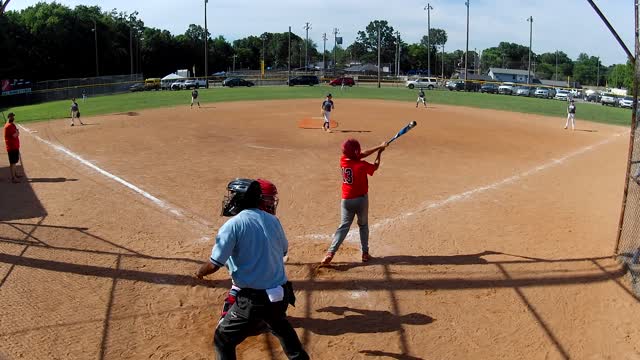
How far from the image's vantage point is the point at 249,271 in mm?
4375

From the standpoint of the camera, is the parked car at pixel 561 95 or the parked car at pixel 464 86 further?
the parked car at pixel 464 86

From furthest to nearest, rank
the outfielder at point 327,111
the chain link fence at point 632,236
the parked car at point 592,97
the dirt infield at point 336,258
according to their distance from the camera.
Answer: the parked car at point 592,97, the outfielder at point 327,111, the chain link fence at point 632,236, the dirt infield at point 336,258

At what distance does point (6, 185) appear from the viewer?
14047mm

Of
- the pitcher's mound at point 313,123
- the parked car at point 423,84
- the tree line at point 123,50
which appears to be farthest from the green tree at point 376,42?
the pitcher's mound at point 313,123

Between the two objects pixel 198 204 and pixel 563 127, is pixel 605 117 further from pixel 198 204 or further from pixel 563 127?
pixel 198 204

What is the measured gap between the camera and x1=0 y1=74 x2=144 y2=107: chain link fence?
166 feet

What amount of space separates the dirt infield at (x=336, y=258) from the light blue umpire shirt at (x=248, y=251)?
1.69 m

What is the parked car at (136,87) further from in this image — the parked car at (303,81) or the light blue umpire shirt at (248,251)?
the light blue umpire shirt at (248,251)

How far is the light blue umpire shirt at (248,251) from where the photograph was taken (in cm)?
431

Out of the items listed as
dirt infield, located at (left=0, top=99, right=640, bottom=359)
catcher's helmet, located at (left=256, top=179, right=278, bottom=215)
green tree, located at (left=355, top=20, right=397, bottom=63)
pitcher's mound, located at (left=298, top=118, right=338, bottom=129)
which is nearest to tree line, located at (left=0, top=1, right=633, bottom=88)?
green tree, located at (left=355, top=20, right=397, bottom=63)

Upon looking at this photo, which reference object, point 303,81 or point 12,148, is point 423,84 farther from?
point 12,148

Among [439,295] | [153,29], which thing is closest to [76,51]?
[153,29]

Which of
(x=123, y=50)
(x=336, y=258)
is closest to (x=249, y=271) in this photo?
(x=336, y=258)

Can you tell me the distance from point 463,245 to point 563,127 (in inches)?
935
